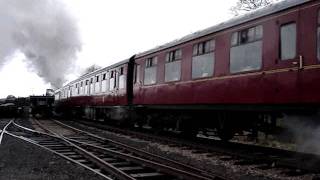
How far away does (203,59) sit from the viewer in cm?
1311

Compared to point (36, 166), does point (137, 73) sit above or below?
above

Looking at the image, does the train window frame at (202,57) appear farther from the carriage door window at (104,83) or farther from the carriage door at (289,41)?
the carriage door window at (104,83)

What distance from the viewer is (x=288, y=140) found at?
10375 millimetres

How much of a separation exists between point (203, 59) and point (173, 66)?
82.5 inches

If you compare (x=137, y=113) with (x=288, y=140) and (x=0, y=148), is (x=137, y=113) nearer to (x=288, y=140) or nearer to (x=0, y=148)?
(x=0, y=148)

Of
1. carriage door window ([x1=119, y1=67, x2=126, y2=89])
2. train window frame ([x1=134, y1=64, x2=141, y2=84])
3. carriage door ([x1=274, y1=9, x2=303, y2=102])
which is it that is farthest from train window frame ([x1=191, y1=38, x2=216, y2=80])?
carriage door window ([x1=119, y1=67, x2=126, y2=89])

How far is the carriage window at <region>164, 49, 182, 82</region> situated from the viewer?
48.2ft

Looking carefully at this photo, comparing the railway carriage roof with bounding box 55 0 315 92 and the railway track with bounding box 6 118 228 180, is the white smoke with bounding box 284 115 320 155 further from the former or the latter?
the railway track with bounding box 6 118 228 180

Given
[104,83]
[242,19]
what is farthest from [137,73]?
[242,19]

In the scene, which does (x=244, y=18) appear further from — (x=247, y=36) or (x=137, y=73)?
(x=137, y=73)

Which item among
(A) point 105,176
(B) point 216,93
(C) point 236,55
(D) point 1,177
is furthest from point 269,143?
(D) point 1,177

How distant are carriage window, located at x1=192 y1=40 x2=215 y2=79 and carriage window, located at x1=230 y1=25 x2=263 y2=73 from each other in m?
1.11

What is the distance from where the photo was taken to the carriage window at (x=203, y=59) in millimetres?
12648

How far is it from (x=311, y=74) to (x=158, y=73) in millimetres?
7940
